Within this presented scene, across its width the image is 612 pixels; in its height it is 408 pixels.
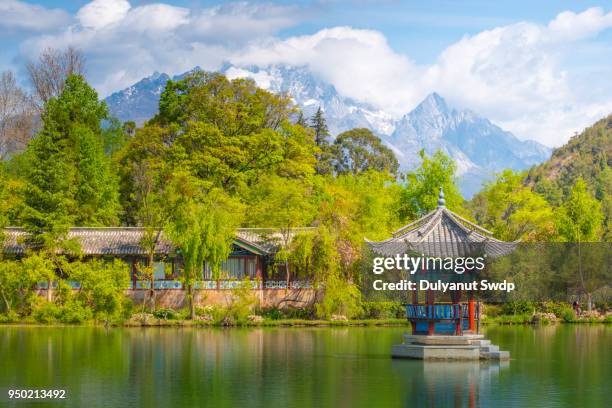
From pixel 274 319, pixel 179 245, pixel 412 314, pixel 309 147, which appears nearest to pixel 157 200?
pixel 179 245

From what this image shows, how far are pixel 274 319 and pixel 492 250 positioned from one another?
18.5m

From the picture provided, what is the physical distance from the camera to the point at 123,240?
49.7 meters

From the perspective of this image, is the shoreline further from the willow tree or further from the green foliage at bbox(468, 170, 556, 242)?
the green foliage at bbox(468, 170, 556, 242)

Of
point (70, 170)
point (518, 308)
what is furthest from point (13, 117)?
point (518, 308)

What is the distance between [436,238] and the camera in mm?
30656

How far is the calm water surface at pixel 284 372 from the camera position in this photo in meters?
22.8

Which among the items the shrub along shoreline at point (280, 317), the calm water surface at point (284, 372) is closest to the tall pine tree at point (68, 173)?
the shrub along shoreline at point (280, 317)

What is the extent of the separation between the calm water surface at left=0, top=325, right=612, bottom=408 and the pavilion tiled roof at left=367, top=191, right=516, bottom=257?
3343 millimetres

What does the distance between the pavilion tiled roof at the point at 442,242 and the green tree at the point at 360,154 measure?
172ft

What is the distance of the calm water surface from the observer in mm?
22797

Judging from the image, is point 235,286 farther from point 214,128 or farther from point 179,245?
point 214,128

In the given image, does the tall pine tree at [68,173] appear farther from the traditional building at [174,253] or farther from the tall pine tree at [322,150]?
the tall pine tree at [322,150]

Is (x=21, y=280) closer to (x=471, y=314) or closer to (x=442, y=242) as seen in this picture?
(x=442, y=242)

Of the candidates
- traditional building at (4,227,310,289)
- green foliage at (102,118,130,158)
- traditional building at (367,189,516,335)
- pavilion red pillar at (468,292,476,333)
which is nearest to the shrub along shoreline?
traditional building at (4,227,310,289)
